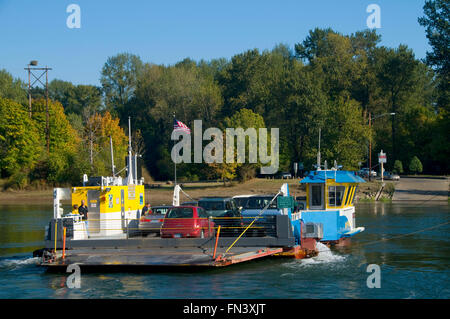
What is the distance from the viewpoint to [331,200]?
1243 inches

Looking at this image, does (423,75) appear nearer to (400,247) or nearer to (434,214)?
(434,214)

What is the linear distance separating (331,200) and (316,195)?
814mm

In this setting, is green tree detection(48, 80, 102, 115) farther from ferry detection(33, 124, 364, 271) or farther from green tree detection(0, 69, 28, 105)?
ferry detection(33, 124, 364, 271)

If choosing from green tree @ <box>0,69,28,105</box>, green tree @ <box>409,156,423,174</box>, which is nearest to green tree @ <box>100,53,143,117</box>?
green tree @ <box>0,69,28,105</box>

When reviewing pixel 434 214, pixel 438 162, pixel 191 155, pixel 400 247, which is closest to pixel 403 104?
Result: pixel 438 162

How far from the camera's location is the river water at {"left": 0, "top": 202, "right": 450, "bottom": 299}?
64.8 ft

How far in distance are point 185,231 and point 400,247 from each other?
12.7 meters

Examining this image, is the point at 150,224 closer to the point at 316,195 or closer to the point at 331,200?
the point at 316,195

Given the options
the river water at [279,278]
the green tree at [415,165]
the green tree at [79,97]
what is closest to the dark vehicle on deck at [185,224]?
the river water at [279,278]

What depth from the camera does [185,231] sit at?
24797 millimetres

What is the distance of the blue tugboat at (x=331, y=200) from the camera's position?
30.8 metres

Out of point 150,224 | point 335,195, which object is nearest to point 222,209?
point 150,224

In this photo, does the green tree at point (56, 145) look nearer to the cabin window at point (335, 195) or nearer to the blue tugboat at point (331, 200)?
the blue tugboat at point (331, 200)
